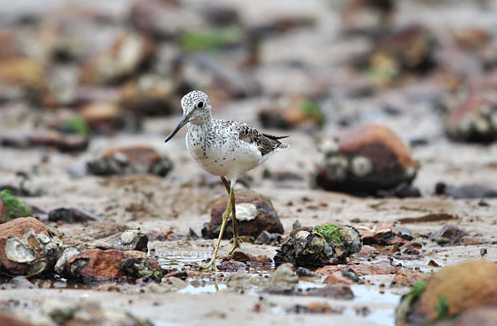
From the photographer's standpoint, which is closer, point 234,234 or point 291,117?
point 234,234

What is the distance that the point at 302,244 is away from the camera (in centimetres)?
702

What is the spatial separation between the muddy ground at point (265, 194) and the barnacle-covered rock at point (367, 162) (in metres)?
0.26

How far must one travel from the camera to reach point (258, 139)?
27.5 feet

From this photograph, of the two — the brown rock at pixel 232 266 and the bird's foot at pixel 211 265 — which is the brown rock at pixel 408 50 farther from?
the bird's foot at pixel 211 265

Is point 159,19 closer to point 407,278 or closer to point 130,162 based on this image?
point 130,162

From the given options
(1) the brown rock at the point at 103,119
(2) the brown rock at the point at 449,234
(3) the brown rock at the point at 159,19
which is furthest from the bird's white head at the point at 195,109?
(3) the brown rock at the point at 159,19

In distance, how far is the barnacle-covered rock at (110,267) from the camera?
6.48 m

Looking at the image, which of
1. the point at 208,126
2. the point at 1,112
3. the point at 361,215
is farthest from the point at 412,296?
the point at 1,112

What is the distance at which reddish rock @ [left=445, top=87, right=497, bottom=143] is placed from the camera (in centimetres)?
1386

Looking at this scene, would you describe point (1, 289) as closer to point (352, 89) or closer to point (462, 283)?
point (462, 283)

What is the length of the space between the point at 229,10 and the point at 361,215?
1918 centimetres

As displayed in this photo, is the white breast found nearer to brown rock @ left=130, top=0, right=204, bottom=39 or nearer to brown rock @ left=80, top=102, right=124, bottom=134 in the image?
brown rock @ left=80, top=102, right=124, bottom=134

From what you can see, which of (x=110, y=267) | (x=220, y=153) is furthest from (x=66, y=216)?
(x=110, y=267)

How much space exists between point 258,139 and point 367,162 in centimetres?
244
